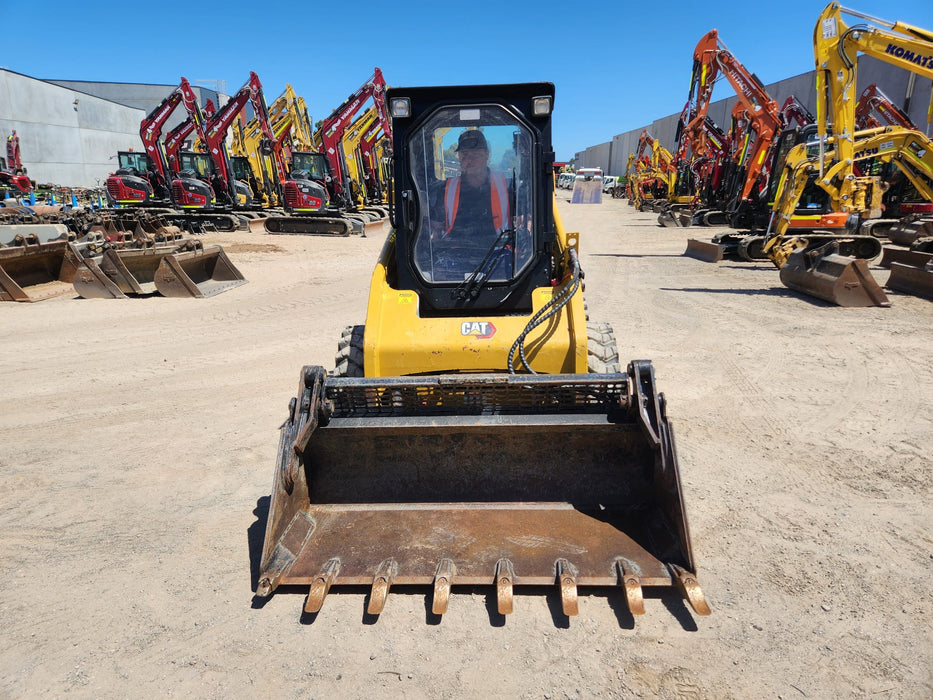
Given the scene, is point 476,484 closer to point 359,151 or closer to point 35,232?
point 35,232

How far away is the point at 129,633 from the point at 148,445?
207cm

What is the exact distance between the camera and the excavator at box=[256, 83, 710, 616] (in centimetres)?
262

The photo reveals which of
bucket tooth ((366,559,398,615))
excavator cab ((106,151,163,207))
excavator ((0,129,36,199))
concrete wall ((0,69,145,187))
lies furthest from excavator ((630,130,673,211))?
concrete wall ((0,69,145,187))

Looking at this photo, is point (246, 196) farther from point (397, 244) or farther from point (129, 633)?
point (129, 633)

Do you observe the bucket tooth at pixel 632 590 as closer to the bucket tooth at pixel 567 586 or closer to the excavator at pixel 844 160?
the bucket tooth at pixel 567 586

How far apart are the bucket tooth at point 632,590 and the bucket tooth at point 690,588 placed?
167mm

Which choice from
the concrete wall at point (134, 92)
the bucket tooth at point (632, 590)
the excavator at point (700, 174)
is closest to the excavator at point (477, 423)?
the bucket tooth at point (632, 590)

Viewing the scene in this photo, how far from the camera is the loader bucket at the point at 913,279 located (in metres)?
8.29

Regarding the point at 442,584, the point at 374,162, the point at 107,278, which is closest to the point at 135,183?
the point at 374,162

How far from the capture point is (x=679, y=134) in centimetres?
2053

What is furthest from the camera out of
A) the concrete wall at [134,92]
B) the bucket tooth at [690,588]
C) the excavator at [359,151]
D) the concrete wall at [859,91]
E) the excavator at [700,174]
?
the concrete wall at [134,92]

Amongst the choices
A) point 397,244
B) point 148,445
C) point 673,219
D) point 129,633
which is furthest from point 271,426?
point 673,219

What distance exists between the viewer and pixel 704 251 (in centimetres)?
1290

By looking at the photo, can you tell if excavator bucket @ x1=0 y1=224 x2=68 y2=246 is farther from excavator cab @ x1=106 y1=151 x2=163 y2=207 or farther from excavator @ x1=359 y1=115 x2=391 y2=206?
excavator @ x1=359 y1=115 x2=391 y2=206
